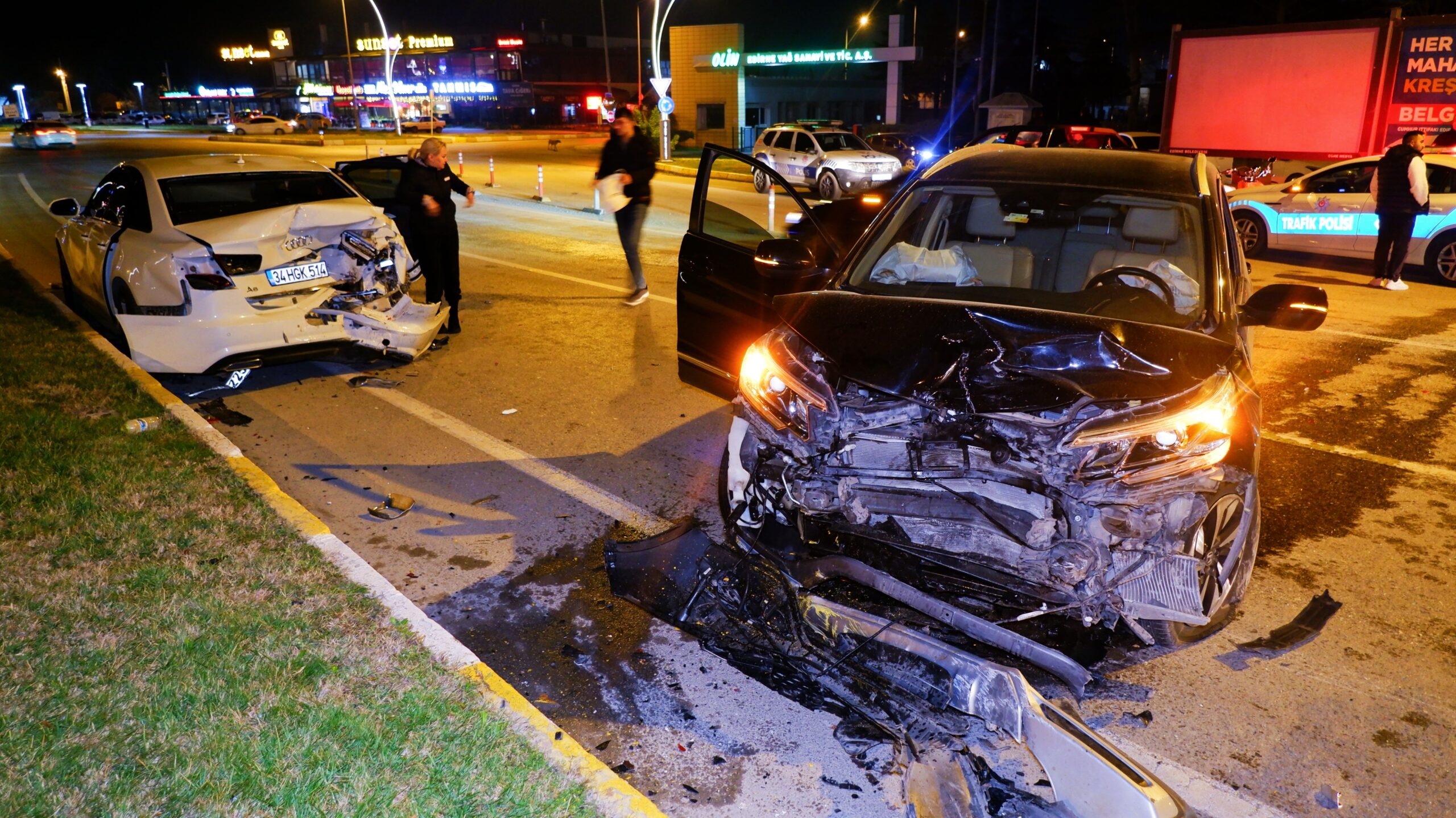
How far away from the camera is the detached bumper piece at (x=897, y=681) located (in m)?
2.65

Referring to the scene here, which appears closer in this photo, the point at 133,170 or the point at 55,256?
the point at 133,170

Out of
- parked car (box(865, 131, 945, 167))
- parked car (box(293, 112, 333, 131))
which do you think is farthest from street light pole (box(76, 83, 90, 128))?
parked car (box(865, 131, 945, 167))

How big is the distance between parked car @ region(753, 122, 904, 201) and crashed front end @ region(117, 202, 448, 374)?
50.4 feet

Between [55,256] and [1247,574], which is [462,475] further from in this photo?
[55,256]

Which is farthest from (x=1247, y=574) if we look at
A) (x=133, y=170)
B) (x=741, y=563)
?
(x=133, y=170)

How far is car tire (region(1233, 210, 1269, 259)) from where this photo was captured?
44.3 ft

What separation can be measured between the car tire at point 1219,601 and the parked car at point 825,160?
19.0m

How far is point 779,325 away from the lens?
163 inches

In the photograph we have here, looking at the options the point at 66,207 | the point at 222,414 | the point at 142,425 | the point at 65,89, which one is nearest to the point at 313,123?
the point at 65,89

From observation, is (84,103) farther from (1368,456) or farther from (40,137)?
(1368,456)

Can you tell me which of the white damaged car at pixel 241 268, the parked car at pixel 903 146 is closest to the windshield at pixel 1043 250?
the white damaged car at pixel 241 268

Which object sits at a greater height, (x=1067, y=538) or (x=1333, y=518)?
(x=1067, y=538)

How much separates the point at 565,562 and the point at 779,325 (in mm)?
1554

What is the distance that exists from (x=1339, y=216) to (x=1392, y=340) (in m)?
4.55
